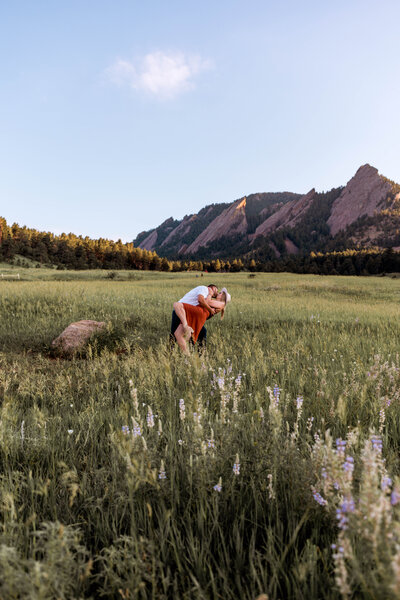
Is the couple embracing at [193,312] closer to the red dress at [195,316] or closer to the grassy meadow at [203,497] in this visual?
the red dress at [195,316]

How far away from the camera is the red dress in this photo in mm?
7109

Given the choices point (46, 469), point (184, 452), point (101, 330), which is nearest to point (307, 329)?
point (101, 330)

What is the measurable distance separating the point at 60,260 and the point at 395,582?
110046 mm

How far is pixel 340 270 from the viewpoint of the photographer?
3354 inches

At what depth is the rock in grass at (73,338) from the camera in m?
7.55

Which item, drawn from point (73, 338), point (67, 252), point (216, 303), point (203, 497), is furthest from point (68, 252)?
point (203, 497)

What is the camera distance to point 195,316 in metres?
7.20

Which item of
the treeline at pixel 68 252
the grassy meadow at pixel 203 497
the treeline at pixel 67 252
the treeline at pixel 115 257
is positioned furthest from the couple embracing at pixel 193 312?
the treeline at pixel 67 252

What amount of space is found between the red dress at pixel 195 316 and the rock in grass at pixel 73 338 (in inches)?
115

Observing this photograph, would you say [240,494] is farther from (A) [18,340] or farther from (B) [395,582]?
(A) [18,340]

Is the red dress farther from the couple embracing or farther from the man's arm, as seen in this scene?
the man's arm

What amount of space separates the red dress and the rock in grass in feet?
9.59

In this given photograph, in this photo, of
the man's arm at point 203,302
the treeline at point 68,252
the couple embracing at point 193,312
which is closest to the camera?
the couple embracing at point 193,312

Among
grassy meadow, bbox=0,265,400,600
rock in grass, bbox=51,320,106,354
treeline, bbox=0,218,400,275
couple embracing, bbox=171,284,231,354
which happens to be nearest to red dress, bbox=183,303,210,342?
couple embracing, bbox=171,284,231,354
